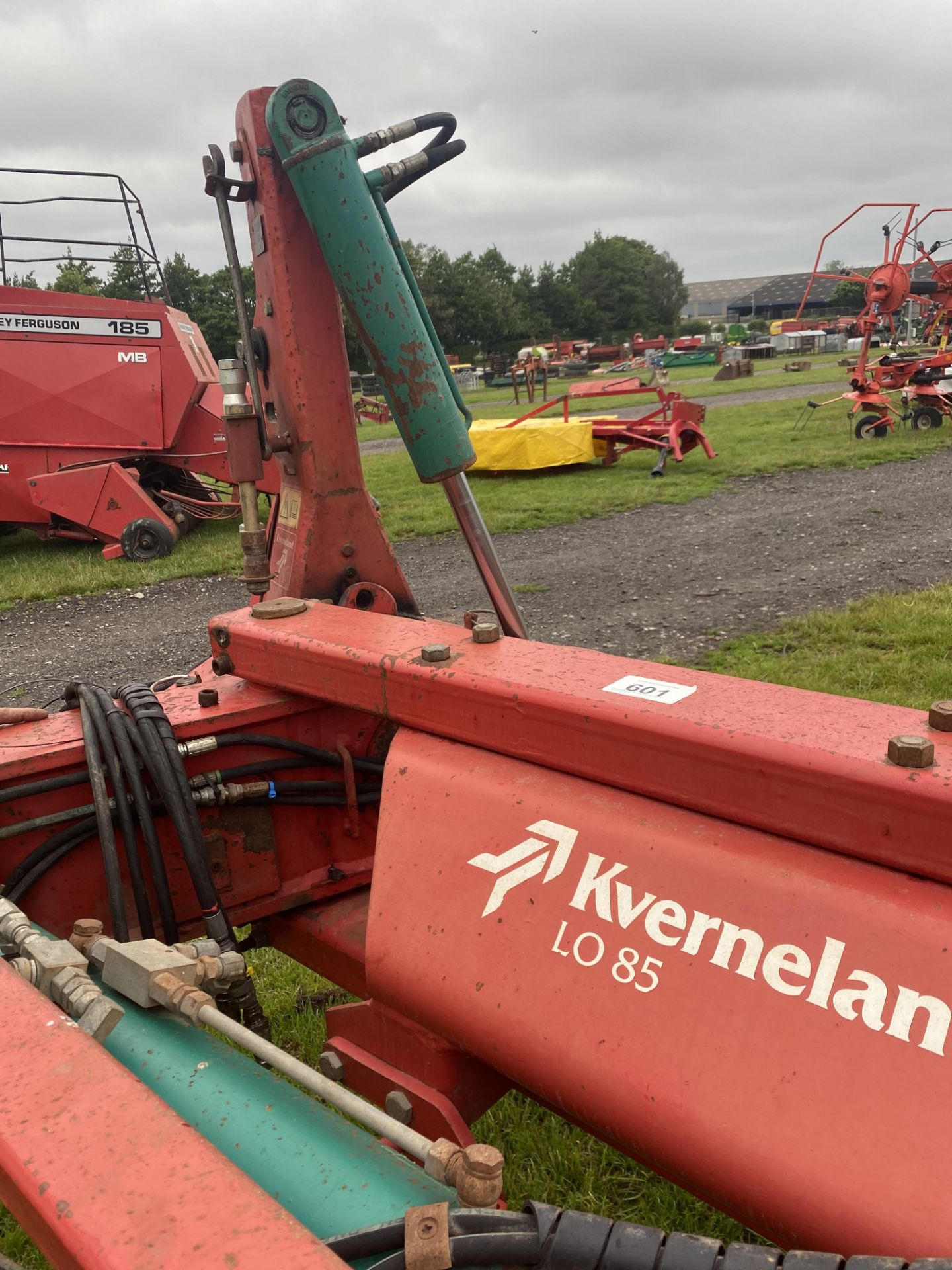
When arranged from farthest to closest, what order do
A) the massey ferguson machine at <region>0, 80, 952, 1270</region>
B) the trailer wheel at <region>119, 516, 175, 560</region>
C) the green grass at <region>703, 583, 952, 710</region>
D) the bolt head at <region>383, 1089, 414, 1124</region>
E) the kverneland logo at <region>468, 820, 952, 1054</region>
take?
1. the trailer wheel at <region>119, 516, 175, 560</region>
2. the green grass at <region>703, 583, 952, 710</region>
3. the bolt head at <region>383, 1089, 414, 1124</region>
4. the kverneland logo at <region>468, 820, 952, 1054</region>
5. the massey ferguson machine at <region>0, 80, 952, 1270</region>

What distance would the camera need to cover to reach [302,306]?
234 centimetres

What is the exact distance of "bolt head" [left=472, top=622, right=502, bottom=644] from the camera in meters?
1.78

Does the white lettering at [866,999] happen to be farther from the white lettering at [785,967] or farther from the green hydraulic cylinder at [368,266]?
the green hydraulic cylinder at [368,266]

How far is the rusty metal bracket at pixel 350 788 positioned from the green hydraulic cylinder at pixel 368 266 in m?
0.69

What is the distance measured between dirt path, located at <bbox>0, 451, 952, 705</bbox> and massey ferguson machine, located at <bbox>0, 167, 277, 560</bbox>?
116 centimetres

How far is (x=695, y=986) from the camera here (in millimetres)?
1217

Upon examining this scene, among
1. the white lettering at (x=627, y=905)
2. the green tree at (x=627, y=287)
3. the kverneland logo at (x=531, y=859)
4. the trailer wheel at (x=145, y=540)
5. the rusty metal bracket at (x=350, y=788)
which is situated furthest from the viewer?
the green tree at (x=627, y=287)

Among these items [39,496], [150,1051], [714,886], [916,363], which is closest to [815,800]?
[714,886]

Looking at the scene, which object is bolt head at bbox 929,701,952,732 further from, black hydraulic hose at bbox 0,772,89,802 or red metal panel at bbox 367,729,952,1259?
black hydraulic hose at bbox 0,772,89,802

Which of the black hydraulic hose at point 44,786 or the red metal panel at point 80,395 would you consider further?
the red metal panel at point 80,395

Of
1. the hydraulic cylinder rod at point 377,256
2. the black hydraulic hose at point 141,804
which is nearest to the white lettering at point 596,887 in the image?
the black hydraulic hose at point 141,804

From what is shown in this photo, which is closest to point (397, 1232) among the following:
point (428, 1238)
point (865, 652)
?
point (428, 1238)

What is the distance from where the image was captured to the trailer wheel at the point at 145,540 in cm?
758

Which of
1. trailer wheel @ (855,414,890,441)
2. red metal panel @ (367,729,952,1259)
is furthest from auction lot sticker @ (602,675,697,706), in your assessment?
trailer wheel @ (855,414,890,441)
